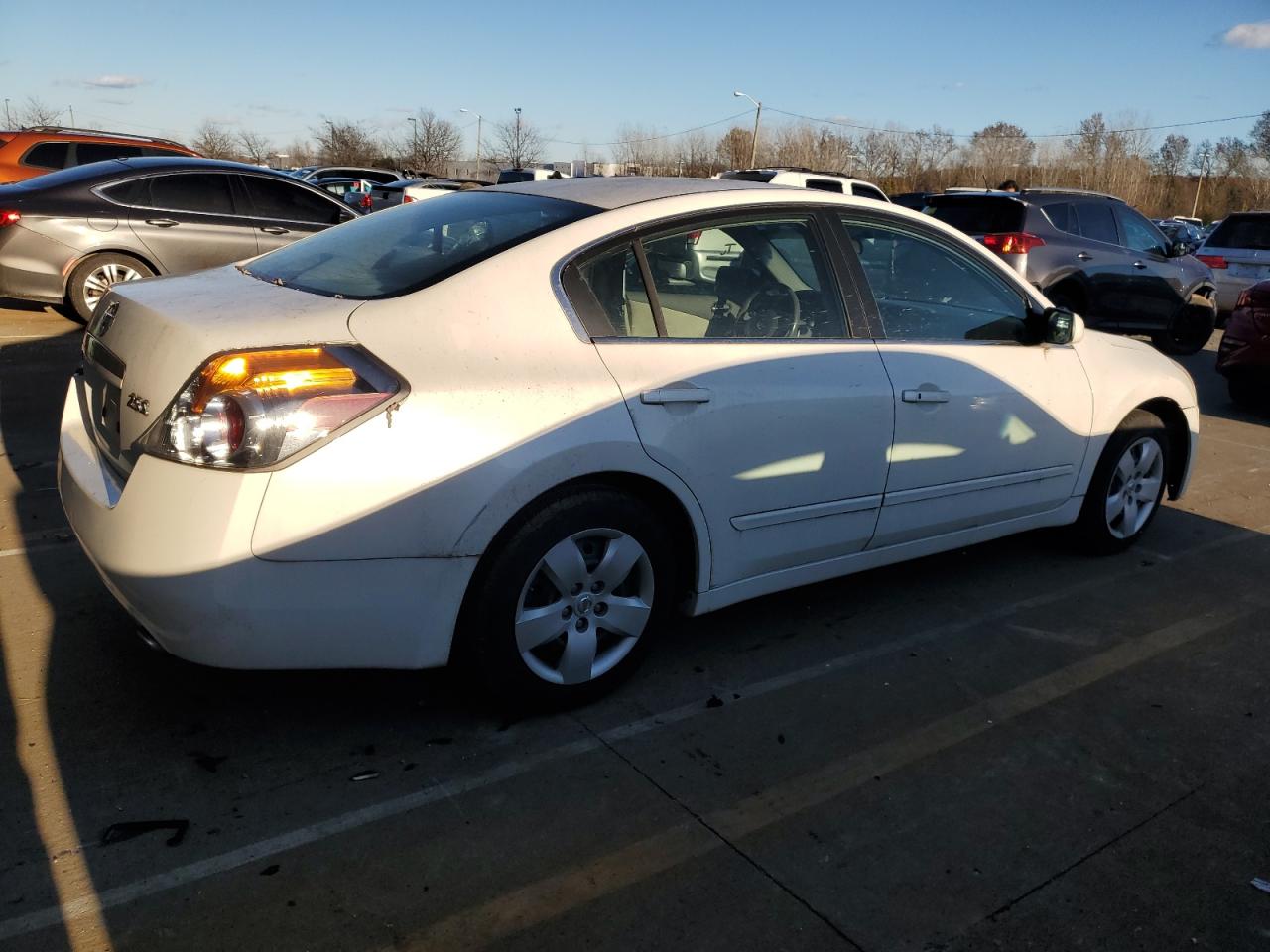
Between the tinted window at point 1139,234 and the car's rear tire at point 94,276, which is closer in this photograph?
the car's rear tire at point 94,276

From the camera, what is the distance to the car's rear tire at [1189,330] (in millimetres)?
12594

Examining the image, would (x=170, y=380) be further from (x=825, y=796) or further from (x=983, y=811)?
(x=983, y=811)

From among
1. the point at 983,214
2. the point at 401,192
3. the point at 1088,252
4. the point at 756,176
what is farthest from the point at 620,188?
the point at 401,192

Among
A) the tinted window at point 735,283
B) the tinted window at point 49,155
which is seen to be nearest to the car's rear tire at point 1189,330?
the tinted window at point 735,283

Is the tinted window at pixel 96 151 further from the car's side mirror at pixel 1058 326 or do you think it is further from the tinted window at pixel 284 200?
the car's side mirror at pixel 1058 326

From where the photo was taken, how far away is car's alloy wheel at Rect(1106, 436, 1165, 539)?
4945mm

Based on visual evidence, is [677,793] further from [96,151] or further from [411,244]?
[96,151]

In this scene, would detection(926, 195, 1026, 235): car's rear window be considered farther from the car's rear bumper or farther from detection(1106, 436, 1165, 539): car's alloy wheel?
the car's rear bumper

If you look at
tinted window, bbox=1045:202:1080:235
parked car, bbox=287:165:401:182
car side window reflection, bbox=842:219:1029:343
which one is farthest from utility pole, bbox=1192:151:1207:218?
car side window reflection, bbox=842:219:1029:343

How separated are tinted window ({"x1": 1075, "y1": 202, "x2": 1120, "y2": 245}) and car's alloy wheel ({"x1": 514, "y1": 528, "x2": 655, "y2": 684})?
998 cm

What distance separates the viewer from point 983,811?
2.91m

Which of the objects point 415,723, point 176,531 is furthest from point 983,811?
point 176,531

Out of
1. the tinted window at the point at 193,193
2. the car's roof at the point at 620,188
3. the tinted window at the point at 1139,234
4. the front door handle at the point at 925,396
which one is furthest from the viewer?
the tinted window at the point at 1139,234

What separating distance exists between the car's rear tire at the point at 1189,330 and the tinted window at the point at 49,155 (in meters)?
14.0
